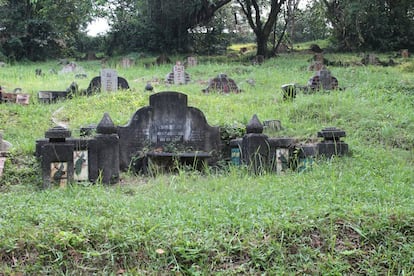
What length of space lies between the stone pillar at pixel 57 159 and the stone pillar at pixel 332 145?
151 inches

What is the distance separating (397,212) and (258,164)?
3.01 m

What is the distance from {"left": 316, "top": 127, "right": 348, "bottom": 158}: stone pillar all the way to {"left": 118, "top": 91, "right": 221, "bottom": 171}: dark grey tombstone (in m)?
1.83

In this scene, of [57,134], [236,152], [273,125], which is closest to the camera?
[57,134]

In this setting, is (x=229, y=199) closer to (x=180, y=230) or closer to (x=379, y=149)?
(x=180, y=230)

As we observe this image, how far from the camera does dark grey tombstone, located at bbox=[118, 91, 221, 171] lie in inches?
311

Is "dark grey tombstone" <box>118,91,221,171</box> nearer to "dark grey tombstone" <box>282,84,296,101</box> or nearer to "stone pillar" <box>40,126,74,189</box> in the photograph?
"stone pillar" <box>40,126,74,189</box>

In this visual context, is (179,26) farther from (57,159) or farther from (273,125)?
(57,159)

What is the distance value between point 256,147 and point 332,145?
122 centimetres

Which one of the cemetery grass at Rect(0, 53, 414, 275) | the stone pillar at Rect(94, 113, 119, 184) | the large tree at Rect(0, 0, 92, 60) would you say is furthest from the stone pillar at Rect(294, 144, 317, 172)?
the large tree at Rect(0, 0, 92, 60)

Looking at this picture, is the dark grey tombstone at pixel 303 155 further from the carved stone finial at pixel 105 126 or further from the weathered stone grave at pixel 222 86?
the weathered stone grave at pixel 222 86

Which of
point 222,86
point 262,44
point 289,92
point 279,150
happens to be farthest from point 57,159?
point 262,44

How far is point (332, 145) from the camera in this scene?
7.50 metres

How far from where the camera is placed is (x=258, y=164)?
7406 mm

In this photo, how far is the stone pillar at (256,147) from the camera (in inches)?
290
